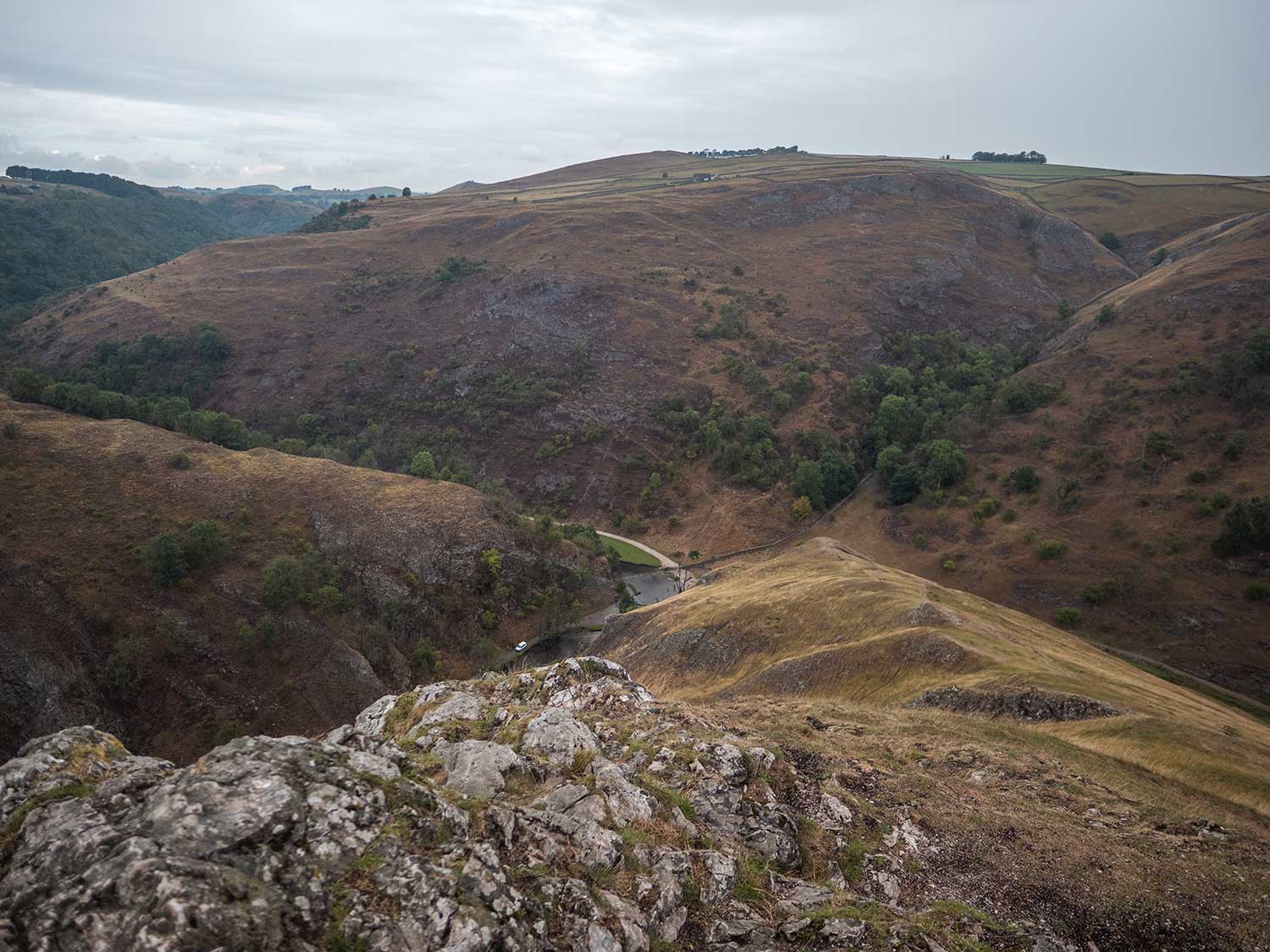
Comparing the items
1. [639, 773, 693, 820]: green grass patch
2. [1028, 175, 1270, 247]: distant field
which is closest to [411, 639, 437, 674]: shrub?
[639, 773, 693, 820]: green grass patch

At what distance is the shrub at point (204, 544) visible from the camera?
53656mm

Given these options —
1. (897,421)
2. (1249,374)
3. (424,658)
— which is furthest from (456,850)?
(1249,374)

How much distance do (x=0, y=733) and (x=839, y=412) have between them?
327 ft

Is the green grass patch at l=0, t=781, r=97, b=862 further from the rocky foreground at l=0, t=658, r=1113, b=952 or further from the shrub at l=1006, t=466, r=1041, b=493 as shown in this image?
the shrub at l=1006, t=466, r=1041, b=493

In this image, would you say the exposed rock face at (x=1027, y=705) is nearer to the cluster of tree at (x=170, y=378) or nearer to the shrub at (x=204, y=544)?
the shrub at (x=204, y=544)

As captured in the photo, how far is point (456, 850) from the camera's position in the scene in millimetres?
11961

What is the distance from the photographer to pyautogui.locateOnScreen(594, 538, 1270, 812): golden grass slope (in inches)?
952

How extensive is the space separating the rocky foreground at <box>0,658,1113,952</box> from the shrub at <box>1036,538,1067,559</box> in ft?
196

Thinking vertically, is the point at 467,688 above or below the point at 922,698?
above

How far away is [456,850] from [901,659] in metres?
27.5

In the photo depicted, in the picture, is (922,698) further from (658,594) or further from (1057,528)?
(1057,528)

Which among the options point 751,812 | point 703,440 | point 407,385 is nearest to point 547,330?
point 407,385

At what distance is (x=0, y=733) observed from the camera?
134ft

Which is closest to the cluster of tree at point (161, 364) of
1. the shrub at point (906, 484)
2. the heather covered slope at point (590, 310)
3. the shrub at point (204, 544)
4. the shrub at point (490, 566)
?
the heather covered slope at point (590, 310)
